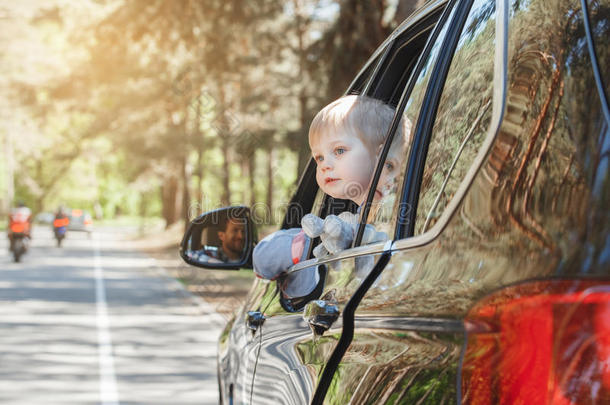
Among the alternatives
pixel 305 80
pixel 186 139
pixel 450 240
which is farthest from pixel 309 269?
pixel 186 139

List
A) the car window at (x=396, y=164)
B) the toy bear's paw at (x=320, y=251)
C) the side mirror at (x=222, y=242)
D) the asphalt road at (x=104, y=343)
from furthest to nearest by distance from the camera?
the asphalt road at (x=104, y=343)
the side mirror at (x=222, y=242)
the toy bear's paw at (x=320, y=251)
the car window at (x=396, y=164)

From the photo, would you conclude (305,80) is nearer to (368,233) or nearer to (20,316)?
(20,316)

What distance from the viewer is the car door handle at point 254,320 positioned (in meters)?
2.87

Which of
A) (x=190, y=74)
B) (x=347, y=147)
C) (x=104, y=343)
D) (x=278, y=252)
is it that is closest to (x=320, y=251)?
→ (x=278, y=252)

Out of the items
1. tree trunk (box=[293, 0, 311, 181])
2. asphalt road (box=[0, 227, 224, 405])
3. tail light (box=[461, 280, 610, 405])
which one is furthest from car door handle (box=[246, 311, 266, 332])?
tree trunk (box=[293, 0, 311, 181])

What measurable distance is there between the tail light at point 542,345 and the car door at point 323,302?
0.56m

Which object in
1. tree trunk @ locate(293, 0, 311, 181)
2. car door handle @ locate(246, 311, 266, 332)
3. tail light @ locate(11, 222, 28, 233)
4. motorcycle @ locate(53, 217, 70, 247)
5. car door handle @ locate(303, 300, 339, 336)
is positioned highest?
tree trunk @ locate(293, 0, 311, 181)

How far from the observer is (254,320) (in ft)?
9.78

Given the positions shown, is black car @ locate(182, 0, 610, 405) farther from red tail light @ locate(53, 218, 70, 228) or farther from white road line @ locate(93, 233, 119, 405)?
red tail light @ locate(53, 218, 70, 228)

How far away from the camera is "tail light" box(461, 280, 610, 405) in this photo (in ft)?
3.30

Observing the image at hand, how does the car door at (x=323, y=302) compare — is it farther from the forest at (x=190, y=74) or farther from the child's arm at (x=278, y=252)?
the forest at (x=190, y=74)

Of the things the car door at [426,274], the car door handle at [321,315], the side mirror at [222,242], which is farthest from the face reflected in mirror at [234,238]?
the car door at [426,274]

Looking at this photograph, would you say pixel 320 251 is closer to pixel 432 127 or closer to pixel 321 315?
pixel 321 315

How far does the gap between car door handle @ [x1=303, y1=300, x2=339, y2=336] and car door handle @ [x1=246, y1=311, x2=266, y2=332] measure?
2.55 ft
